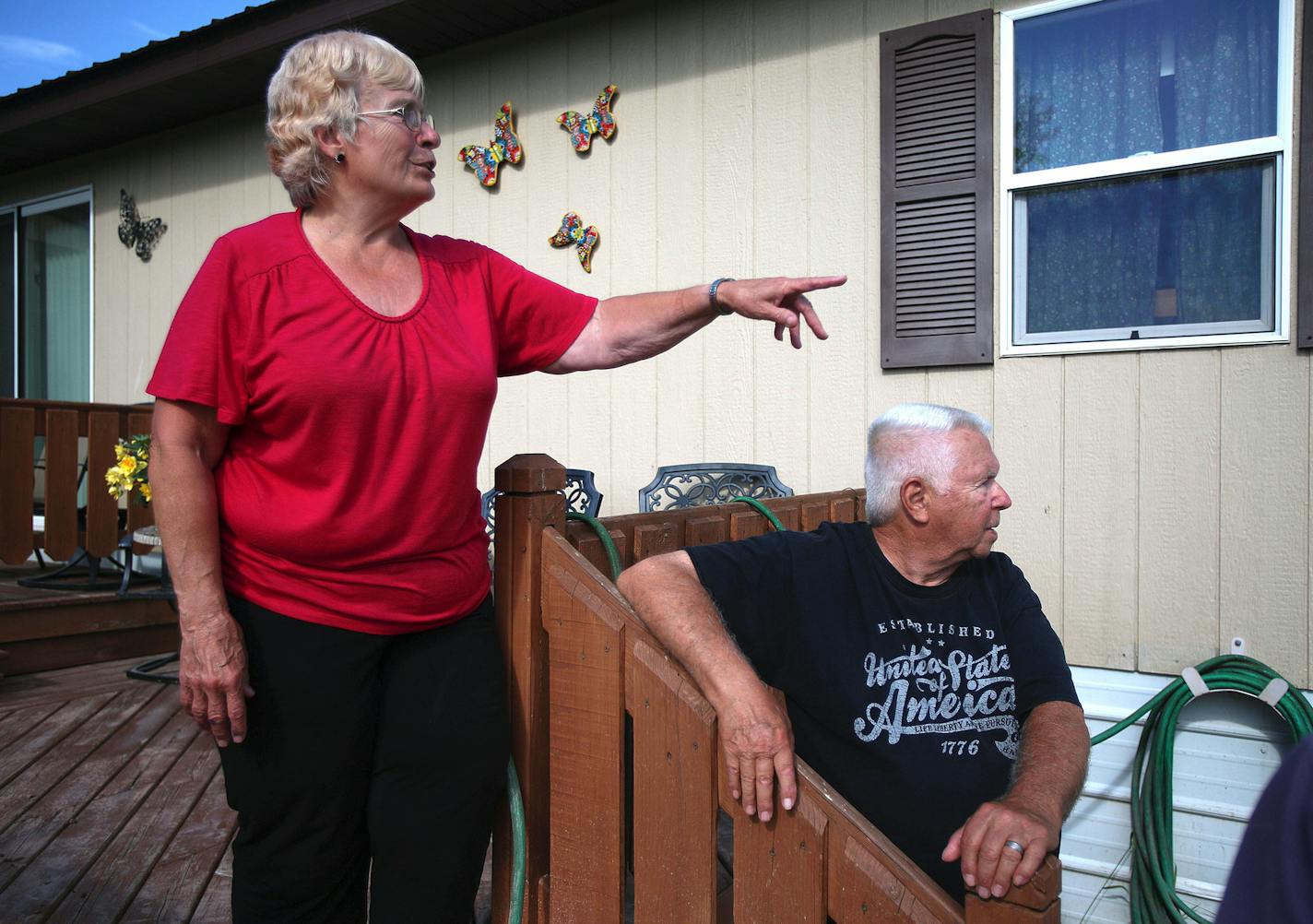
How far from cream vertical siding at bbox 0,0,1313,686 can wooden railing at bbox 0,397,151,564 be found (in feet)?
5.43

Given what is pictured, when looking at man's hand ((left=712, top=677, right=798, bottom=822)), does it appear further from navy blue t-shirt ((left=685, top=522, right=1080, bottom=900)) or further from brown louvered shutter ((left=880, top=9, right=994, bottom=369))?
brown louvered shutter ((left=880, top=9, right=994, bottom=369))

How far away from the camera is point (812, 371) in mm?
3658

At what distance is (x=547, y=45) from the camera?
169 inches

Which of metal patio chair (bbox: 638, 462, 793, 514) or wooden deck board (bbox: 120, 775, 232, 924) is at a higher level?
metal patio chair (bbox: 638, 462, 793, 514)

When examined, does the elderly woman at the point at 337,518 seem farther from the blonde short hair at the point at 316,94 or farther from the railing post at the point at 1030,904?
the railing post at the point at 1030,904

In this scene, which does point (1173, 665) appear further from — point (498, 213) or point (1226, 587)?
point (498, 213)

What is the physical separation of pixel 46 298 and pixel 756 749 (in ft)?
23.3

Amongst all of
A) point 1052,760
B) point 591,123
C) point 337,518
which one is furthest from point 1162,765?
point 591,123

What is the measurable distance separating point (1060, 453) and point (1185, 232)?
0.81 metres

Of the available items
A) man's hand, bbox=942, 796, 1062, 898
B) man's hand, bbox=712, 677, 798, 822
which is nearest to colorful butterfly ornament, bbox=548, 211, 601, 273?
man's hand, bbox=712, 677, 798, 822

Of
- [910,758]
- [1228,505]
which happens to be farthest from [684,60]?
[910,758]

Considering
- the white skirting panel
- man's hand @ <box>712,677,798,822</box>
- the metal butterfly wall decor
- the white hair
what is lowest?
the white skirting panel

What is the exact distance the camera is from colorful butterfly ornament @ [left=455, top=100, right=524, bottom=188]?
440 centimetres

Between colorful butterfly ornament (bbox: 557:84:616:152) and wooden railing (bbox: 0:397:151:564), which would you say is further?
wooden railing (bbox: 0:397:151:564)
